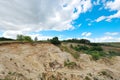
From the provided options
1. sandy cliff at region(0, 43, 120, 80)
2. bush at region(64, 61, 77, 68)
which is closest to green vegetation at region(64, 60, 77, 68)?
bush at region(64, 61, 77, 68)

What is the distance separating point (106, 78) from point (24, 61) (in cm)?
1320

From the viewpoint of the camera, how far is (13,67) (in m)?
21.5

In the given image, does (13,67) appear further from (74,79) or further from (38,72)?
(74,79)

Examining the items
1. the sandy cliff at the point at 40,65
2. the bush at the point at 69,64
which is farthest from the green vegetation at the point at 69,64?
the sandy cliff at the point at 40,65

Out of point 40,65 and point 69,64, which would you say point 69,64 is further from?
point 40,65

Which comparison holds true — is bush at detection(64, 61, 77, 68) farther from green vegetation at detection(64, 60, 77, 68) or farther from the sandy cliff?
the sandy cliff

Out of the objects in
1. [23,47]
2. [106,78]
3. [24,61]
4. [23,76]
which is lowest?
[106,78]

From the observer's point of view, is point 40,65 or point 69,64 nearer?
point 40,65

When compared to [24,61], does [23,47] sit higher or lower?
higher

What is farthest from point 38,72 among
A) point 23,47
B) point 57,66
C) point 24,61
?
point 23,47

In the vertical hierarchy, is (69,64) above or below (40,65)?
below

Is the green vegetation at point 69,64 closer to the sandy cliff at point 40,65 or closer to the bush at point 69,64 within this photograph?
the bush at point 69,64

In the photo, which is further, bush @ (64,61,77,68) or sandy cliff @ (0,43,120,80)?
bush @ (64,61,77,68)

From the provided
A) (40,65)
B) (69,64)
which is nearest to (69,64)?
(69,64)
